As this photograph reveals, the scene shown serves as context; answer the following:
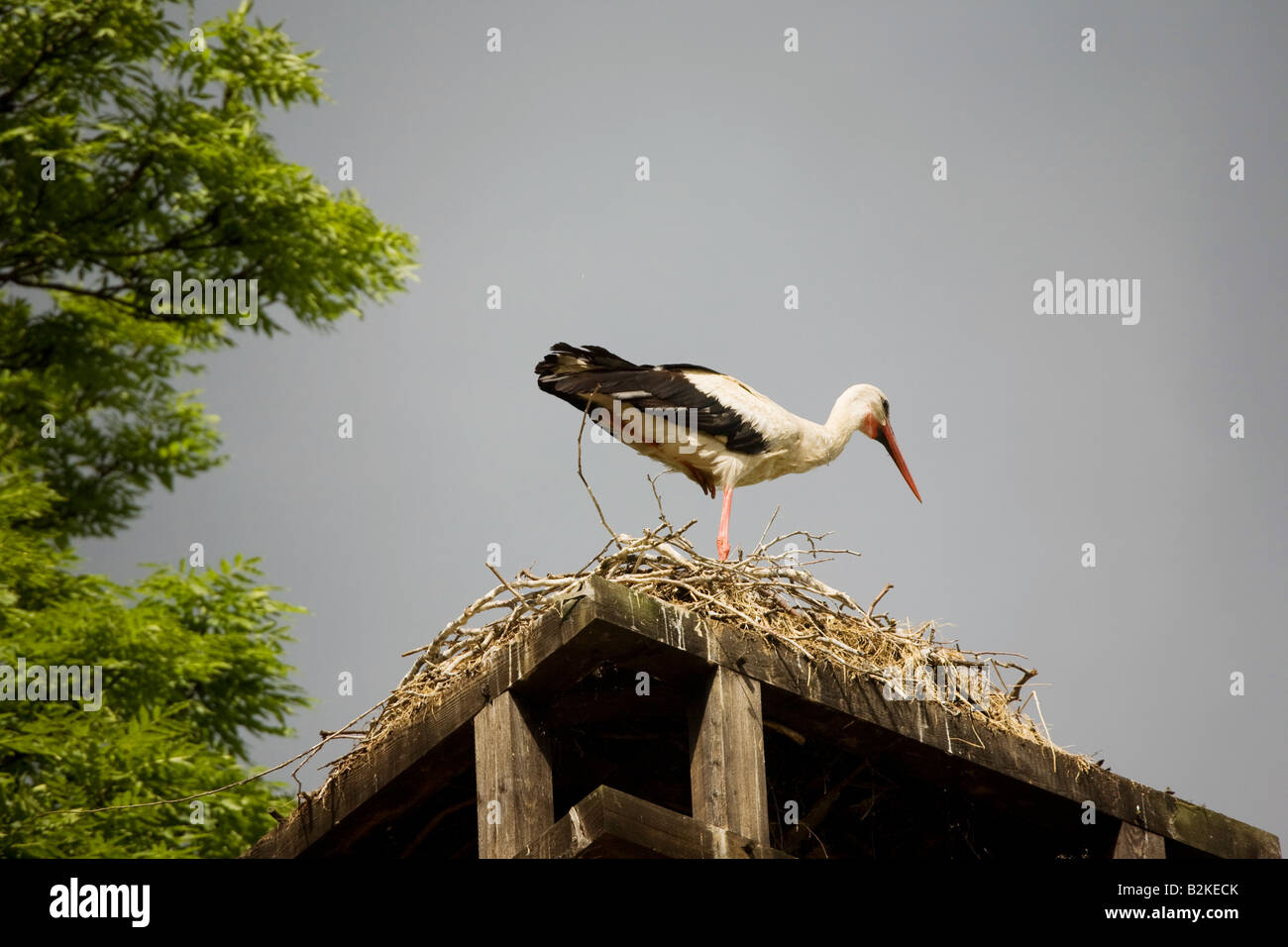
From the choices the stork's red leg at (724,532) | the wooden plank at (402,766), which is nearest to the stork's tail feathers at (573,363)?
the stork's red leg at (724,532)

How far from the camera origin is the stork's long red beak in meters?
9.44

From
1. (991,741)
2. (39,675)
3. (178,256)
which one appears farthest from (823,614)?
(178,256)

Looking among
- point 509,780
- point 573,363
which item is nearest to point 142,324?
point 573,363

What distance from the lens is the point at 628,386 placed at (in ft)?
26.2

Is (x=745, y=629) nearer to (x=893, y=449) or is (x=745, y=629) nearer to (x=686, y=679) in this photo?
(x=686, y=679)

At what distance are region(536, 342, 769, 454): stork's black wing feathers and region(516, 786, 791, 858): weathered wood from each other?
3.16 metres

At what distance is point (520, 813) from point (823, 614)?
1395mm

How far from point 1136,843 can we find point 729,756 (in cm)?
187

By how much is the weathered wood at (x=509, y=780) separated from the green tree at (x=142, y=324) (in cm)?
535

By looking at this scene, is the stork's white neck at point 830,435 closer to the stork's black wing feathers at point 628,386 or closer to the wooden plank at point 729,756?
the stork's black wing feathers at point 628,386

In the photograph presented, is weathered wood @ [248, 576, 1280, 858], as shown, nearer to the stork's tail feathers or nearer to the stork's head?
the stork's tail feathers

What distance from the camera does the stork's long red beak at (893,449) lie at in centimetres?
944
